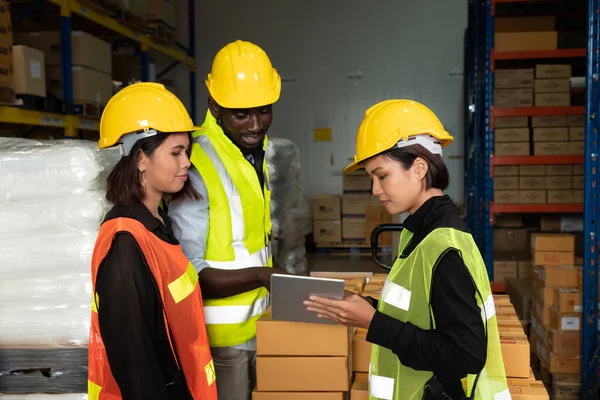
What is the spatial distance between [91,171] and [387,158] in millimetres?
1173

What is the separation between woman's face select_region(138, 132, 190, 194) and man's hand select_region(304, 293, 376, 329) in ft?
1.97

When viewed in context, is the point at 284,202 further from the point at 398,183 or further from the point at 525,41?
the point at 398,183

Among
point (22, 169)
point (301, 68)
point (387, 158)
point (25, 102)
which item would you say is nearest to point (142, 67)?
point (25, 102)

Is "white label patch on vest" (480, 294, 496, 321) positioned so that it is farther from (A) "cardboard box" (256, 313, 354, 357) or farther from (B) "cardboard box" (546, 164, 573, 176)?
(B) "cardboard box" (546, 164, 573, 176)

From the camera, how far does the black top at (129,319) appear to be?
1.64 m

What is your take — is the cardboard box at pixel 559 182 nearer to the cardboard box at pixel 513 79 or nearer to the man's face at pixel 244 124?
the cardboard box at pixel 513 79

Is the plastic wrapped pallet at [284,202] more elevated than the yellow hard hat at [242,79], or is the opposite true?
the yellow hard hat at [242,79]

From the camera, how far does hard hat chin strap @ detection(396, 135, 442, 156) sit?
1768mm

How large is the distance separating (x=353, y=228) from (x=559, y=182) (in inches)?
192

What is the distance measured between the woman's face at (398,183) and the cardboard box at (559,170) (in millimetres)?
4900

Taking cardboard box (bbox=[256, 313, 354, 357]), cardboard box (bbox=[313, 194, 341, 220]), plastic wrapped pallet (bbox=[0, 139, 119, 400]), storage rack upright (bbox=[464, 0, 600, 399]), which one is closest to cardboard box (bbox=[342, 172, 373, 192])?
cardboard box (bbox=[313, 194, 341, 220])

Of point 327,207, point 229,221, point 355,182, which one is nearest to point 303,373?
point 229,221

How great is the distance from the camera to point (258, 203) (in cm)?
245

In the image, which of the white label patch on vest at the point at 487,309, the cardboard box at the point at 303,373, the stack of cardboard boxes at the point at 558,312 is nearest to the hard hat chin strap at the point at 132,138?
the cardboard box at the point at 303,373
